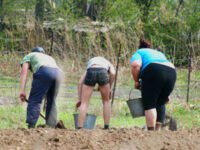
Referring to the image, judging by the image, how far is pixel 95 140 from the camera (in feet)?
15.8

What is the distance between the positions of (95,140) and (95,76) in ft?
7.15

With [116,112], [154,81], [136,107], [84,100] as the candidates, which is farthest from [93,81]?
[116,112]

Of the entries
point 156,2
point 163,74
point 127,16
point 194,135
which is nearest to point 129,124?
point 163,74

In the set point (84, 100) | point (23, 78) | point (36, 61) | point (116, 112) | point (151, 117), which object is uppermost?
point (36, 61)

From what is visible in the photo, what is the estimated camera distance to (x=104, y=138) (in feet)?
16.3

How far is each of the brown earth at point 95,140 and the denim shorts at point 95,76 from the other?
1687 millimetres

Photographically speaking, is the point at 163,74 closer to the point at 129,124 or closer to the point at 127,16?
the point at 129,124

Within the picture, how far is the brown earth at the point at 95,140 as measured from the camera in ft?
15.1

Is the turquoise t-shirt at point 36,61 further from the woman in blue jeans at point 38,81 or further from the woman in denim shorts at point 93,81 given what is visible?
the woman in denim shorts at point 93,81

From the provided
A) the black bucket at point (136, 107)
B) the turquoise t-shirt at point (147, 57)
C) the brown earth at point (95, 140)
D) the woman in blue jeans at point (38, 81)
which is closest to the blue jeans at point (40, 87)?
the woman in blue jeans at point (38, 81)

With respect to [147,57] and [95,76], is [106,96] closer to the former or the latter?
[95,76]

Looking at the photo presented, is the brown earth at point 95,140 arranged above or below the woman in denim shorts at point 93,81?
below

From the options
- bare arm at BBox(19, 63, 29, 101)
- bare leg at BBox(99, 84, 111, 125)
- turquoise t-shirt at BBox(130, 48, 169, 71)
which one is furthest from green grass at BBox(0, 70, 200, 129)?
turquoise t-shirt at BBox(130, 48, 169, 71)

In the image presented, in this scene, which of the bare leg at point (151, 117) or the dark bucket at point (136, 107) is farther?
the dark bucket at point (136, 107)
